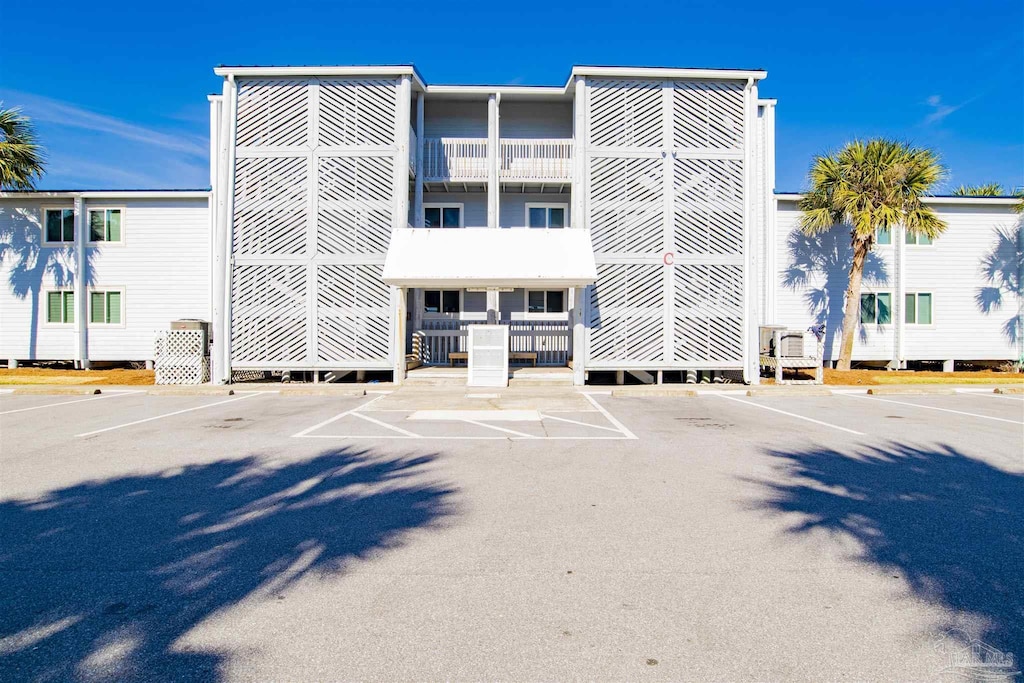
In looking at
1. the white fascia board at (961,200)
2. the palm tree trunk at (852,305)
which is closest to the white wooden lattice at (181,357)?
the white fascia board at (961,200)

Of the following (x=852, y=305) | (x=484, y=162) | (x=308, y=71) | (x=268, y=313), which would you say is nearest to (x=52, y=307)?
(x=268, y=313)

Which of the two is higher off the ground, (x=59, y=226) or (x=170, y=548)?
(x=59, y=226)

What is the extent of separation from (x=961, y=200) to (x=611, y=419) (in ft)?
57.3

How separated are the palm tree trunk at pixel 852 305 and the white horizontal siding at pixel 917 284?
0.89 m

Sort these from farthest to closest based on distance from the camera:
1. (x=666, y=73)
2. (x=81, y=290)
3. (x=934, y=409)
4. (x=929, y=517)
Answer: (x=81, y=290) → (x=666, y=73) → (x=934, y=409) → (x=929, y=517)

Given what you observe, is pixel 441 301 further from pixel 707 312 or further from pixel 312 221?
pixel 707 312

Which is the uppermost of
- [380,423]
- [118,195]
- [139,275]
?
[118,195]

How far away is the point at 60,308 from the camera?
19266 mm

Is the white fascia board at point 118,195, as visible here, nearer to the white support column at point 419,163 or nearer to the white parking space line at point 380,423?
the white support column at point 419,163

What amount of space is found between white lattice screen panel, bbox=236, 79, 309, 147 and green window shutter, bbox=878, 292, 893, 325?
1924 centimetres

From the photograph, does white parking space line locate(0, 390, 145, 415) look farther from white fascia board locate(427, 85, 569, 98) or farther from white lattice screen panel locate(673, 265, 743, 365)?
white lattice screen panel locate(673, 265, 743, 365)

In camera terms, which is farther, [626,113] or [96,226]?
[96,226]

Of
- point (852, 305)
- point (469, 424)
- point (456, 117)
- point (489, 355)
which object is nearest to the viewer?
point (469, 424)

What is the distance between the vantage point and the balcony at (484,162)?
17109 mm
